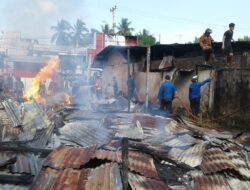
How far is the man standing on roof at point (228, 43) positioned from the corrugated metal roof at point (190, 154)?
7.63 m

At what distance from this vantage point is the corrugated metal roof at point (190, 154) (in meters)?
7.21

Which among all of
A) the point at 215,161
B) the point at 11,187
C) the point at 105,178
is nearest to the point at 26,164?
the point at 11,187

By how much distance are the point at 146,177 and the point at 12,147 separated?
2.85 metres

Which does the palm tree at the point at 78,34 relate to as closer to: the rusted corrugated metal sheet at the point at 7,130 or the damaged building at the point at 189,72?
the damaged building at the point at 189,72

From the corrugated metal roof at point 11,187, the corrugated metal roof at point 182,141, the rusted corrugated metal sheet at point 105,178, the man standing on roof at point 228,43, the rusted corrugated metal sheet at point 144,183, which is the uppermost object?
the man standing on roof at point 228,43

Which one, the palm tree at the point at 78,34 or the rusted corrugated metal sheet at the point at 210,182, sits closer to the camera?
the rusted corrugated metal sheet at the point at 210,182

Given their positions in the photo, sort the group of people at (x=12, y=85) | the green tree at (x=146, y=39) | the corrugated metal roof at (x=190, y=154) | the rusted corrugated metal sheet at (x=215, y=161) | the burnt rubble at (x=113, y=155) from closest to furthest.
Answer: the burnt rubble at (x=113, y=155) < the rusted corrugated metal sheet at (x=215, y=161) < the corrugated metal roof at (x=190, y=154) < the group of people at (x=12, y=85) < the green tree at (x=146, y=39)

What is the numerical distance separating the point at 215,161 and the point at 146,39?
4154 centimetres

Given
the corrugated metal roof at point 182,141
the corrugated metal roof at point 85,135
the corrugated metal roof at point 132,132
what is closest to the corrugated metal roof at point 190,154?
the corrugated metal roof at point 182,141

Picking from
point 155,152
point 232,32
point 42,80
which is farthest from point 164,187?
point 42,80

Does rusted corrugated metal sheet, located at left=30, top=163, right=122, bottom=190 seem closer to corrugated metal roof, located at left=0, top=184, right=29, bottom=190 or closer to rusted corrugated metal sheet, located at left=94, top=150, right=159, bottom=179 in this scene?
corrugated metal roof, located at left=0, top=184, right=29, bottom=190

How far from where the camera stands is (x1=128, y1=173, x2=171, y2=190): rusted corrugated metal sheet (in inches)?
221

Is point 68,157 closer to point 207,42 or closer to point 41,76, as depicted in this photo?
point 207,42

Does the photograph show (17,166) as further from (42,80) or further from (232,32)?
(42,80)
